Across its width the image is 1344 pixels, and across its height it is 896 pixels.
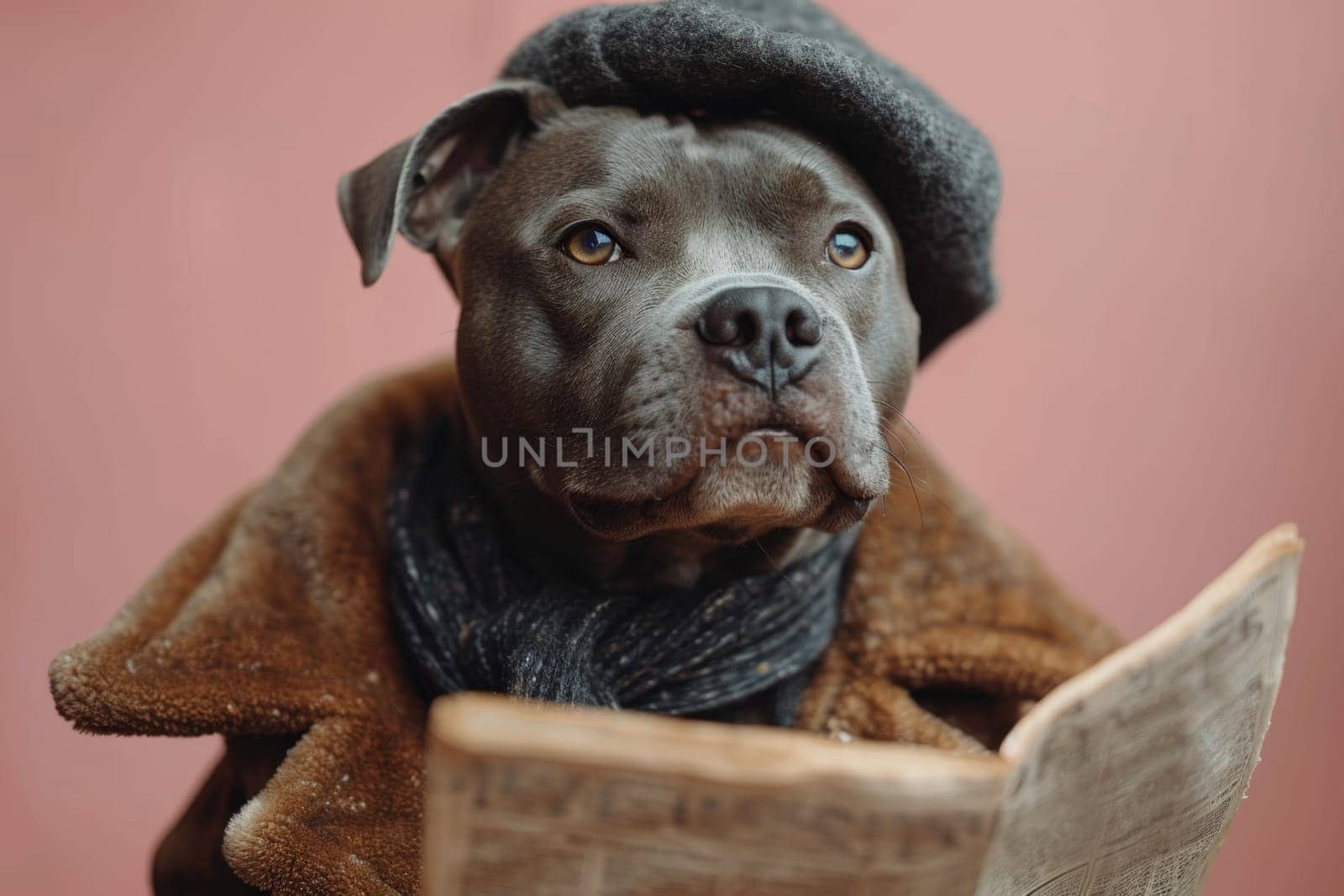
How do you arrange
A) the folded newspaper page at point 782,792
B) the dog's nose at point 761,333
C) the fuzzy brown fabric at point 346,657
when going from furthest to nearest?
the fuzzy brown fabric at point 346,657 → the dog's nose at point 761,333 → the folded newspaper page at point 782,792

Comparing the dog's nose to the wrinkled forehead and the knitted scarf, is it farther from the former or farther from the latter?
the knitted scarf

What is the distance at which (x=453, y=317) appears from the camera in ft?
8.33

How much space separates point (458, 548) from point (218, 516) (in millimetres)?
416

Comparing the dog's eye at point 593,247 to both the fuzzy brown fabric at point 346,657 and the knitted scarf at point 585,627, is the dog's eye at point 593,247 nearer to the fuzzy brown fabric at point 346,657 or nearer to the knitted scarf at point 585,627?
the knitted scarf at point 585,627

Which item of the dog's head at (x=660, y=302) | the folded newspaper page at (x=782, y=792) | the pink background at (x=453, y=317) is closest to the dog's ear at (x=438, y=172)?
the dog's head at (x=660, y=302)

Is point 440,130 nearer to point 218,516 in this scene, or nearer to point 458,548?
point 458,548

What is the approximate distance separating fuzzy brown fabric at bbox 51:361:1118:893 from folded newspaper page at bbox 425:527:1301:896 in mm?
449

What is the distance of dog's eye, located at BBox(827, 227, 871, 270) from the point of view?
4.29 ft

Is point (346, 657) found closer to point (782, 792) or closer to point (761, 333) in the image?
point (761, 333)

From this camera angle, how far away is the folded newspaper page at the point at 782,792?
0.76 metres

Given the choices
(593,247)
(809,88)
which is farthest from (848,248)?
(593,247)

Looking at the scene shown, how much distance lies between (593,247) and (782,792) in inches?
26.0

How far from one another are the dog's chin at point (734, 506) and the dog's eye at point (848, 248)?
0.27m

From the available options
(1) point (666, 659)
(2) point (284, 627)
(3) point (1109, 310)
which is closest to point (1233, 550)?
(3) point (1109, 310)
